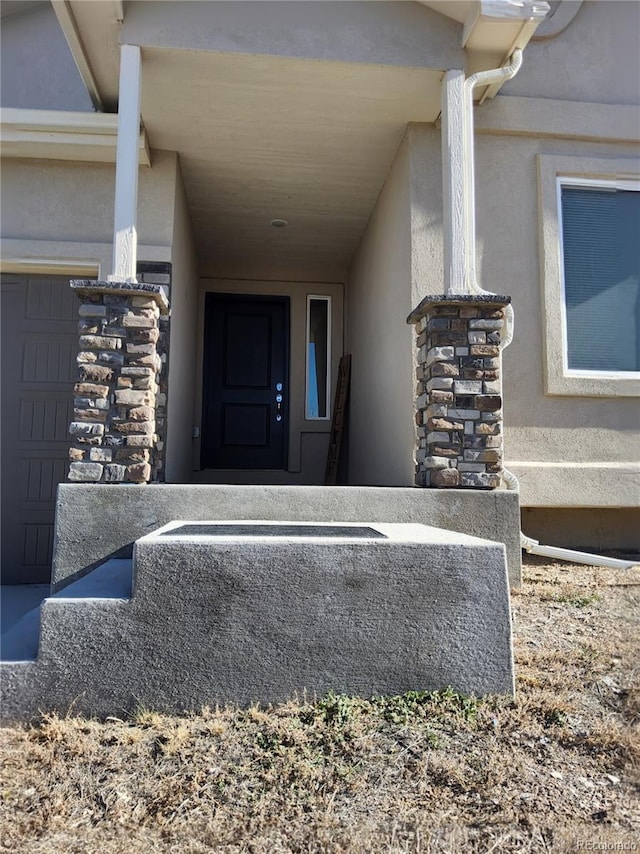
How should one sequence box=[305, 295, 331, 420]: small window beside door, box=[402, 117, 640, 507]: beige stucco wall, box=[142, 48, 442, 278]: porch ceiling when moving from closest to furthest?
box=[142, 48, 442, 278]: porch ceiling < box=[402, 117, 640, 507]: beige stucco wall < box=[305, 295, 331, 420]: small window beside door

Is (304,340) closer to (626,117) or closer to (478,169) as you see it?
(478,169)

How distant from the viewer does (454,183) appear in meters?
3.93

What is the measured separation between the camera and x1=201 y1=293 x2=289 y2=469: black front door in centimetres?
688

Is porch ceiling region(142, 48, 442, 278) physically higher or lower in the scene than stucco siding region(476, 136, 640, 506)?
higher

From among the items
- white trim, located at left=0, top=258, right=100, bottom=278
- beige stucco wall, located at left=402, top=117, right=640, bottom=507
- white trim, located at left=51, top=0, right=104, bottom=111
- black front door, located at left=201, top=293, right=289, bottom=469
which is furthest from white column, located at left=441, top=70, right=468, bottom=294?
black front door, located at left=201, top=293, right=289, bottom=469

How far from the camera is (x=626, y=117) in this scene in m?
4.87

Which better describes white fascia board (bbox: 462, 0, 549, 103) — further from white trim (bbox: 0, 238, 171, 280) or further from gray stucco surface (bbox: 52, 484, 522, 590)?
white trim (bbox: 0, 238, 171, 280)

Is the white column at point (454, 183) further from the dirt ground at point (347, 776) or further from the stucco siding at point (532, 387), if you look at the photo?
the dirt ground at point (347, 776)

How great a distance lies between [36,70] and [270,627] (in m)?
5.23

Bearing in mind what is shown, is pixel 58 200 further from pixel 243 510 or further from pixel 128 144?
pixel 243 510

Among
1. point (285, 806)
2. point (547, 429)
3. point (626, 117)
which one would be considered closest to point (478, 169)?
point (626, 117)

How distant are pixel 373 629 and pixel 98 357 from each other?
2.21 meters

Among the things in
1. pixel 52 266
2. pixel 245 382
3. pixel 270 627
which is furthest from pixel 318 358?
pixel 270 627

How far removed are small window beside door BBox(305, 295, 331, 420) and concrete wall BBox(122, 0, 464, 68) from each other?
11.1 feet
